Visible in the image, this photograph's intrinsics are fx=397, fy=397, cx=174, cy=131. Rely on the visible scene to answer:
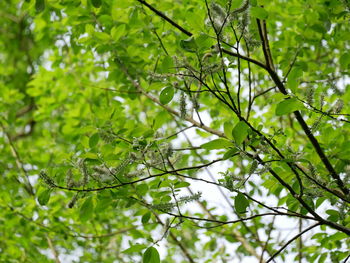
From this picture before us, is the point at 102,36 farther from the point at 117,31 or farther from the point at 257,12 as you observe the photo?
the point at 257,12

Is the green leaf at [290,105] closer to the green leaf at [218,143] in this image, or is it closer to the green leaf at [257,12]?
the green leaf at [218,143]

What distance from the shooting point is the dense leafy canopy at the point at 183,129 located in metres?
1.41

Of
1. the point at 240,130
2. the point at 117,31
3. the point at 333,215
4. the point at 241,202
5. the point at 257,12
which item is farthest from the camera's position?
the point at 117,31

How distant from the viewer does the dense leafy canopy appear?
141 centimetres

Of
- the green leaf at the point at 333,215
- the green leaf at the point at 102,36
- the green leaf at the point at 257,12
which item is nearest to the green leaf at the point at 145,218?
the green leaf at the point at 333,215

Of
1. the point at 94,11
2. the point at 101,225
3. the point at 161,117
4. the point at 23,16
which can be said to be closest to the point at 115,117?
the point at 161,117

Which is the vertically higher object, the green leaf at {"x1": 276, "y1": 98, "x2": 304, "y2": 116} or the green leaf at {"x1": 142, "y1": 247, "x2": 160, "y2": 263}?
the green leaf at {"x1": 276, "y1": 98, "x2": 304, "y2": 116}

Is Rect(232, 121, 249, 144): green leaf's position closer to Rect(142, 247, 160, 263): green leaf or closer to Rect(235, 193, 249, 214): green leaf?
Rect(235, 193, 249, 214): green leaf

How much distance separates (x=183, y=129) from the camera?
73.2 inches

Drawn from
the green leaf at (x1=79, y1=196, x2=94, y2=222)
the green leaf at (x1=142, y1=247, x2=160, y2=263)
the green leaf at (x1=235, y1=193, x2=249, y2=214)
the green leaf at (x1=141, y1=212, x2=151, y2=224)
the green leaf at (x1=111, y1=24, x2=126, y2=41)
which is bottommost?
the green leaf at (x1=142, y1=247, x2=160, y2=263)

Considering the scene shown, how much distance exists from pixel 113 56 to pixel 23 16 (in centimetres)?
421

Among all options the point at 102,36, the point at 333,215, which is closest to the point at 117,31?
the point at 102,36

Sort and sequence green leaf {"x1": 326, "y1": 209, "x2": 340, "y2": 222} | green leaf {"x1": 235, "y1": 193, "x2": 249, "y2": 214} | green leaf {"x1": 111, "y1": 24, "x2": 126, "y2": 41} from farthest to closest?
green leaf {"x1": 111, "y1": 24, "x2": 126, "y2": 41} < green leaf {"x1": 326, "y1": 209, "x2": 340, "y2": 222} < green leaf {"x1": 235, "y1": 193, "x2": 249, "y2": 214}

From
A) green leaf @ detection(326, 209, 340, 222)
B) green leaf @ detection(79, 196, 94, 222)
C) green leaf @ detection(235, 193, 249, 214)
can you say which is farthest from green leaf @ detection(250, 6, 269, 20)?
green leaf @ detection(79, 196, 94, 222)
